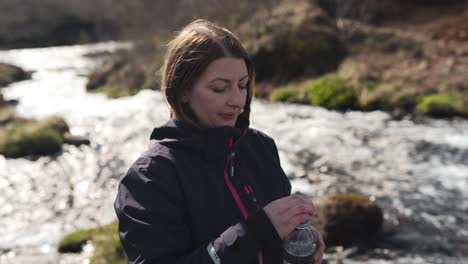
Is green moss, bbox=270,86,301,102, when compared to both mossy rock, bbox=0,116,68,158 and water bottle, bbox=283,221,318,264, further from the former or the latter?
water bottle, bbox=283,221,318,264

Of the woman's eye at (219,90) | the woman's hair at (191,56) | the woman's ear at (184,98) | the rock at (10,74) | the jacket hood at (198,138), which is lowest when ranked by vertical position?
the rock at (10,74)

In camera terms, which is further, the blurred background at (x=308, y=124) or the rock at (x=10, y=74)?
the rock at (x=10, y=74)

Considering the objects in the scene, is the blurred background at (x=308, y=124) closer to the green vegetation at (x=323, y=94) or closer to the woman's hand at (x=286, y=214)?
the green vegetation at (x=323, y=94)

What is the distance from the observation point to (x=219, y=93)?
198cm

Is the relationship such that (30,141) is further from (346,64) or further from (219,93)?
(219,93)

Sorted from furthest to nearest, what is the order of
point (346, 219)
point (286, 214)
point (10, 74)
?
point (10, 74)
point (346, 219)
point (286, 214)

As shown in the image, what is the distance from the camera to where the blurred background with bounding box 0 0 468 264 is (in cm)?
757

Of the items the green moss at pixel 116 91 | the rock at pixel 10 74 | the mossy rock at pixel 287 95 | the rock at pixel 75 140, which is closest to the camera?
the rock at pixel 75 140

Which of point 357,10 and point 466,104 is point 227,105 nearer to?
point 466,104

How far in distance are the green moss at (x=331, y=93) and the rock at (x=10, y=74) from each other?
1705 cm

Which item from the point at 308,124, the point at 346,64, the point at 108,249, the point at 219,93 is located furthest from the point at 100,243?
the point at 346,64

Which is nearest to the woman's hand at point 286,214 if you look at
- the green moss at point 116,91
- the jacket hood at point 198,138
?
the jacket hood at point 198,138

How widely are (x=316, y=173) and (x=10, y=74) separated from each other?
22249 millimetres

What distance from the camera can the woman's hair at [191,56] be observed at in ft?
6.39
